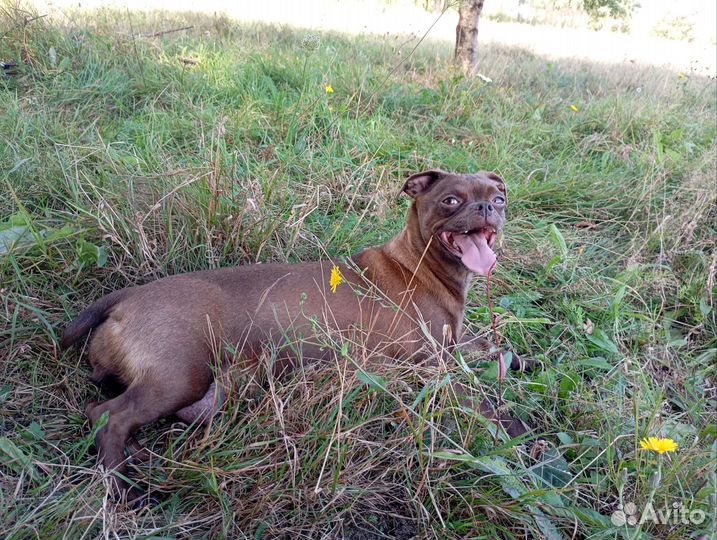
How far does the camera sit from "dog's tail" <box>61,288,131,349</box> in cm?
247

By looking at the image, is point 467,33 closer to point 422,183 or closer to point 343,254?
point 422,183

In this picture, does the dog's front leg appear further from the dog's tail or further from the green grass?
the dog's tail

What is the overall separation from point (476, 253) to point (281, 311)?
105 cm

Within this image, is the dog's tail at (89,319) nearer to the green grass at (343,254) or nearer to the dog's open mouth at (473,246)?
the green grass at (343,254)

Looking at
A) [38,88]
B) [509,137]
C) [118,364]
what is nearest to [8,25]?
[38,88]

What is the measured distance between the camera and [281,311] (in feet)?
8.64

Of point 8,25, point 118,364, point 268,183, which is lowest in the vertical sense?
point 118,364

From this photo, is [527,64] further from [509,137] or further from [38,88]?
[38,88]

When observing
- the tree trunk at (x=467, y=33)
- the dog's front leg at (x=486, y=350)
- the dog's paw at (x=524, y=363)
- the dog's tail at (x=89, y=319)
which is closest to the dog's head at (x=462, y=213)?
the dog's front leg at (x=486, y=350)

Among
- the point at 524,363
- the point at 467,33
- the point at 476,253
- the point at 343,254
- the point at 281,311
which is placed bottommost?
the point at 524,363

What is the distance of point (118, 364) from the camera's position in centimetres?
241

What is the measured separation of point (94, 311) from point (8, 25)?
143 inches

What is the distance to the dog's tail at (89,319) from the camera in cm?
247
